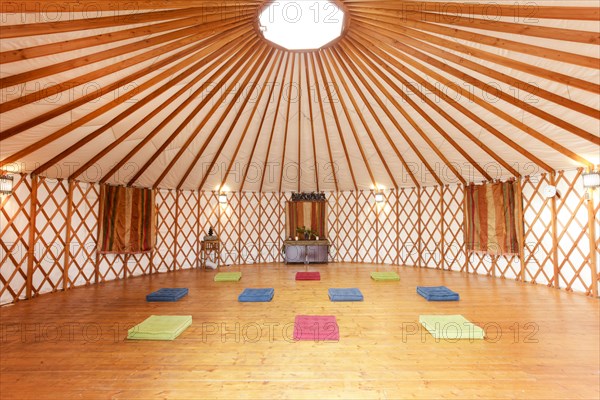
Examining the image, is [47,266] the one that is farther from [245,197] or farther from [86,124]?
[245,197]

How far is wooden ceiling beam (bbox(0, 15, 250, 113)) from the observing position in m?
2.86

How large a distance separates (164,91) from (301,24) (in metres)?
1.82

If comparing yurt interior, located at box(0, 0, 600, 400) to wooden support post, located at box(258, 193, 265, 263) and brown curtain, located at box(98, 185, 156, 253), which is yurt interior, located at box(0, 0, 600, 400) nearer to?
brown curtain, located at box(98, 185, 156, 253)

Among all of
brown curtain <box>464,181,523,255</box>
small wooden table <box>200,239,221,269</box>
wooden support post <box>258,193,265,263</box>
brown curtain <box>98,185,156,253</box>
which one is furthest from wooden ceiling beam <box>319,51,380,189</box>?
brown curtain <box>98,185,156,253</box>

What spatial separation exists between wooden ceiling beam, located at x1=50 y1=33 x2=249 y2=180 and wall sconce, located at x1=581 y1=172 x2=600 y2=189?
16.3 feet

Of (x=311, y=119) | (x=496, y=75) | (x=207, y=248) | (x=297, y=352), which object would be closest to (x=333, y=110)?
(x=311, y=119)

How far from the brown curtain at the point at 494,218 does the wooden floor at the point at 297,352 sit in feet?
4.54

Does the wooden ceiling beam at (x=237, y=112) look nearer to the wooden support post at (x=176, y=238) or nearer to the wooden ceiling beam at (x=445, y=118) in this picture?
the wooden support post at (x=176, y=238)

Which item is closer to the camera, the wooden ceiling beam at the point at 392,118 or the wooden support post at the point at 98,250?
the wooden ceiling beam at the point at 392,118

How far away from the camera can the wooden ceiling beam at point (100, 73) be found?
286cm

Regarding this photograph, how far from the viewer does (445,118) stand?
433 cm

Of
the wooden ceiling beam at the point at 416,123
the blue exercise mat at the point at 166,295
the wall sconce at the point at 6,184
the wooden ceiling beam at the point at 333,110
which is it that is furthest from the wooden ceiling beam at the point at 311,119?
the wall sconce at the point at 6,184

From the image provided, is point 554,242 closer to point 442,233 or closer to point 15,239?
point 442,233

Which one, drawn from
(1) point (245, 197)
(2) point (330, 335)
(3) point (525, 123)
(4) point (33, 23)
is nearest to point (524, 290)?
(3) point (525, 123)
